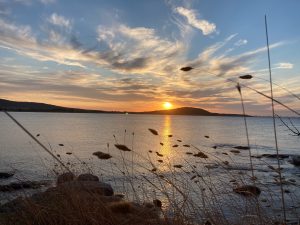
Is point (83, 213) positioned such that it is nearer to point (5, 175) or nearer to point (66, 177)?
point (66, 177)

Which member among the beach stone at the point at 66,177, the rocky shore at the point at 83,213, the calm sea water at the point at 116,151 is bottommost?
the calm sea water at the point at 116,151

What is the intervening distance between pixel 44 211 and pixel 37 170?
71.9 feet

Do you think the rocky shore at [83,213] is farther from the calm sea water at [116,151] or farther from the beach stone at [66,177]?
the calm sea water at [116,151]

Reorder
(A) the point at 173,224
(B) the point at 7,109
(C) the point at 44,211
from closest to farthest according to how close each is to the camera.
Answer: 1. (B) the point at 7,109
2. (A) the point at 173,224
3. (C) the point at 44,211

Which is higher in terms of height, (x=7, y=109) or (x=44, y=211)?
(x=7, y=109)

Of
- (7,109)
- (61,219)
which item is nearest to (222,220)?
(61,219)

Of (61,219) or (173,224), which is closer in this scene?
(173,224)

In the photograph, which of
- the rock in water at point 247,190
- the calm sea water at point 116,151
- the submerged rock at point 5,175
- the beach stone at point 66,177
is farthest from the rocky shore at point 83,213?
the submerged rock at point 5,175

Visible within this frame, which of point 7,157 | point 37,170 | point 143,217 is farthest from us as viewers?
point 7,157

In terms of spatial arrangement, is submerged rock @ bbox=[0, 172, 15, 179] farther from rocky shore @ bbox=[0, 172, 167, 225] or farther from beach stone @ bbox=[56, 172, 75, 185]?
rocky shore @ bbox=[0, 172, 167, 225]

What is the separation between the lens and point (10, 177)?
2275cm

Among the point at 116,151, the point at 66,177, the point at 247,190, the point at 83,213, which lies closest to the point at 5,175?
the point at 116,151

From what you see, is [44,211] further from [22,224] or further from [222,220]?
[222,220]

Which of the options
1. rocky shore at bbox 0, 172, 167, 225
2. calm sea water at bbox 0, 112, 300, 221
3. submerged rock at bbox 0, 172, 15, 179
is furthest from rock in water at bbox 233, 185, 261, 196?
submerged rock at bbox 0, 172, 15, 179
